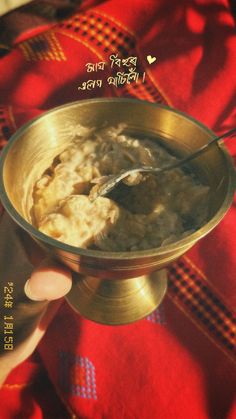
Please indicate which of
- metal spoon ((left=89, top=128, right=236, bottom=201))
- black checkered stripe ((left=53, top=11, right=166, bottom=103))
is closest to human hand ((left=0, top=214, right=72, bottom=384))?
metal spoon ((left=89, top=128, right=236, bottom=201))

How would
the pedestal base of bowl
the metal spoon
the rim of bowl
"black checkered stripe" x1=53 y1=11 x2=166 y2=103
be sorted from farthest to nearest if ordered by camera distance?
"black checkered stripe" x1=53 y1=11 x2=166 y2=103
the pedestal base of bowl
the metal spoon
the rim of bowl

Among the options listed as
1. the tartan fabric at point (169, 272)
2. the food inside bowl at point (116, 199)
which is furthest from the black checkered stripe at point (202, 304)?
the food inside bowl at point (116, 199)

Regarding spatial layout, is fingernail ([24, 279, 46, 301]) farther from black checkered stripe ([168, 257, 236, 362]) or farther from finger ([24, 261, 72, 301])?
black checkered stripe ([168, 257, 236, 362])

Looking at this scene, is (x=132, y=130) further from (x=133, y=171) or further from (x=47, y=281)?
(x=47, y=281)

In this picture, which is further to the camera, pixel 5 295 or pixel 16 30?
pixel 16 30

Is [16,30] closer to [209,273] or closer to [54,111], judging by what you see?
[54,111]

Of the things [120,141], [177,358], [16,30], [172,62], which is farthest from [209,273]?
[16,30]
